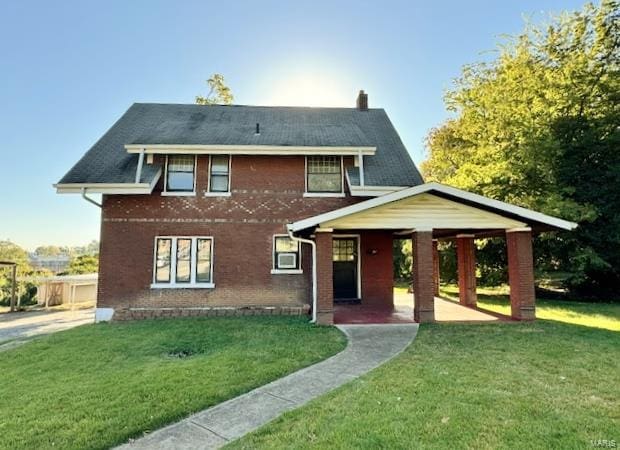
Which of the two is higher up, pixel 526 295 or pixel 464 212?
pixel 464 212

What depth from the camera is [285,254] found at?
11.9m

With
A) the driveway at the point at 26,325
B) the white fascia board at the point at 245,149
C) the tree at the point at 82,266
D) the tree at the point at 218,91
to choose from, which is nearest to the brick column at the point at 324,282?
the white fascia board at the point at 245,149

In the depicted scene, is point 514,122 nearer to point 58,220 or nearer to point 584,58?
point 584,58

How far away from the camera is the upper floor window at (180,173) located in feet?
39.3

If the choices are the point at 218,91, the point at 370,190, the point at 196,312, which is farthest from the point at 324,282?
the point at 218,91

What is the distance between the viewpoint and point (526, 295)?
31.4ft

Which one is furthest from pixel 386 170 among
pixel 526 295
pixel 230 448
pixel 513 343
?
pixel 230 448

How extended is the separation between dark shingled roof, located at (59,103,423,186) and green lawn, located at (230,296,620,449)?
6.56 meters

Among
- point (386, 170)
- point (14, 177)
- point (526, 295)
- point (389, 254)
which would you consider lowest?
point (526, 295)

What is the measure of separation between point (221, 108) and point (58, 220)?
69.5 ft

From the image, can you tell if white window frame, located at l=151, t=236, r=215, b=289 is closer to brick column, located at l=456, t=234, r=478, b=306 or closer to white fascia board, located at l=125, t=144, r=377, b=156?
white fascia board, located at l=125, t=144, r=377, b=156

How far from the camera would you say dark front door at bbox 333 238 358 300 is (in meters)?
12.6

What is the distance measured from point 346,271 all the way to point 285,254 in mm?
2339

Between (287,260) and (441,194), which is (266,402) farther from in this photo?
(287,260)
